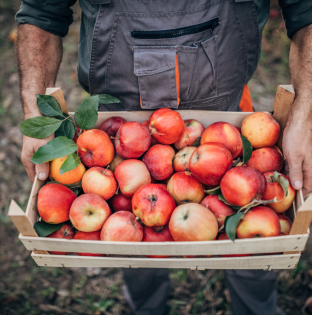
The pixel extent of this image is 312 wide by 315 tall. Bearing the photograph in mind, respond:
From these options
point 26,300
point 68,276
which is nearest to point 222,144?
point 68,276

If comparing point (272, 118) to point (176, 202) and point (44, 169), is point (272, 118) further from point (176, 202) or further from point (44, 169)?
point (44, 169)

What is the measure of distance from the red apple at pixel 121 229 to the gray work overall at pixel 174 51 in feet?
2.50

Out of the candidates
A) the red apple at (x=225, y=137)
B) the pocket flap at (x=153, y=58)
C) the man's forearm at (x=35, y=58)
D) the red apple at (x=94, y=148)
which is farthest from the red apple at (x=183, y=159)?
the man's forearm at (x=35, y=58)

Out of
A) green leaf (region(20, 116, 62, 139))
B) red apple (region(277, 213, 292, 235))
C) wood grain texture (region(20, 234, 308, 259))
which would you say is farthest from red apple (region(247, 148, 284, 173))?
green leaf (region(20, 116, 62, 139))

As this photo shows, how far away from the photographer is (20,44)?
187cm

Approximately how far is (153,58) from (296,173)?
103 cm

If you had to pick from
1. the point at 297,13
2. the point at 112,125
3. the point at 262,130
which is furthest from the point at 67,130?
the point at 297,13

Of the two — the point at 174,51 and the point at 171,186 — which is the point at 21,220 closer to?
the point at 171,186

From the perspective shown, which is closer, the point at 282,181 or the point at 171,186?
the point at 282,181

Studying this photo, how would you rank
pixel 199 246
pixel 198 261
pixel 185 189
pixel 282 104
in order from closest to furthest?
pixel 199 246 < pixel 198 261 < pixel 185 189 < pixel 282 104

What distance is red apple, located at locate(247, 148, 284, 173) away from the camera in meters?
1.46

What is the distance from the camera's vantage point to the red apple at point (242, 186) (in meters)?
1.22

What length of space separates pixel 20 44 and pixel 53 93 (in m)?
0.59

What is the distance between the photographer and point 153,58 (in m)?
1.62
